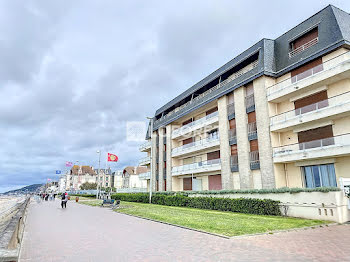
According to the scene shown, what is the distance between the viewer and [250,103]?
23.0 meters

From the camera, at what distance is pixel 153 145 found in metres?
40.6

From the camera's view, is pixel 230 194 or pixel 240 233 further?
pixel 230 194

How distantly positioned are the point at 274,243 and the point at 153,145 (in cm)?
3336

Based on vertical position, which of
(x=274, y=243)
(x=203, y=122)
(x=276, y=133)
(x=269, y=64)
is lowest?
(x=274, y=243)

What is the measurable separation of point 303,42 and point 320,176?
1040 centimetres

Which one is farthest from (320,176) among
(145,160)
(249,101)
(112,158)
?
(145,160)

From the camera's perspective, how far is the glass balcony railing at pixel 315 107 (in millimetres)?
16406

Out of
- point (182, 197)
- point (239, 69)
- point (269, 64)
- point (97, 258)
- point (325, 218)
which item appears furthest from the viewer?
point (239, 69)

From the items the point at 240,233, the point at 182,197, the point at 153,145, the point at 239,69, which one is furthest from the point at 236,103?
the point at 153,145

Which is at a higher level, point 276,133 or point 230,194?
point 276,133

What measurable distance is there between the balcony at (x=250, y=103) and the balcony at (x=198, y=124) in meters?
4.30

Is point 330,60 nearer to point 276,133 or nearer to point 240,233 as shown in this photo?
point 276,133

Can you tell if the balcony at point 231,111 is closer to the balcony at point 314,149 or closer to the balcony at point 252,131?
the balcony at point 252,131

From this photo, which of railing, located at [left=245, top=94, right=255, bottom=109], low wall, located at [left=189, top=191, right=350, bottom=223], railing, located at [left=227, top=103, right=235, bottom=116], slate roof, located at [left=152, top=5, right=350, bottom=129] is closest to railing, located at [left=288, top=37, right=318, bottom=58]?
slate roof, located at [left=152, top=5, right=350, bottom=129]
